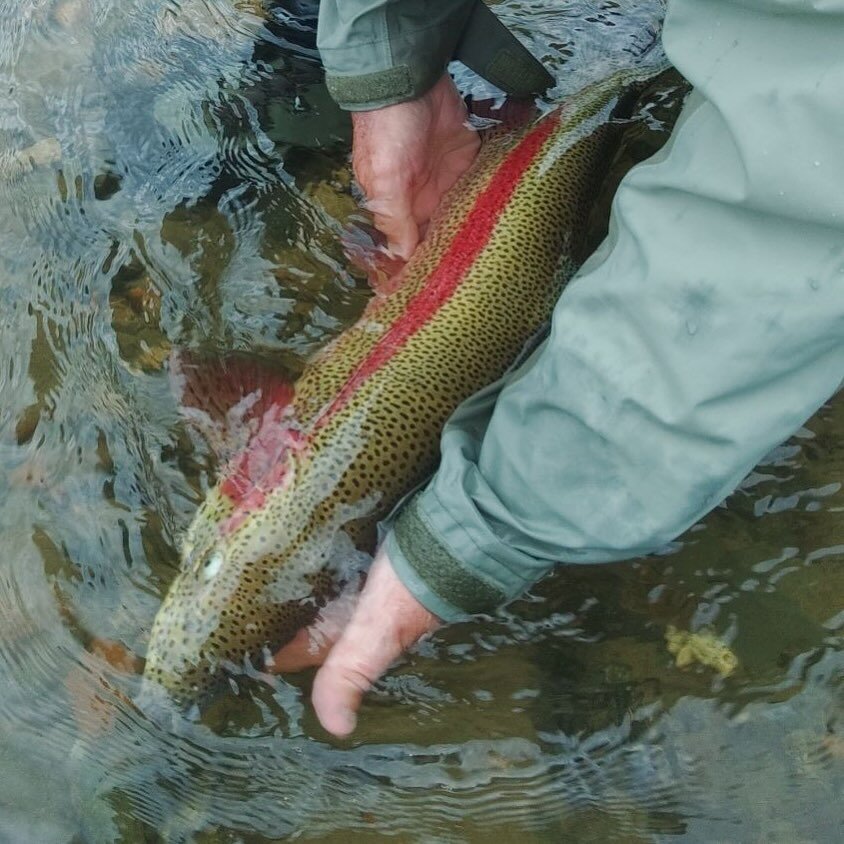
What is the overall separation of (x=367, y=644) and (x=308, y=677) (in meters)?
0.26

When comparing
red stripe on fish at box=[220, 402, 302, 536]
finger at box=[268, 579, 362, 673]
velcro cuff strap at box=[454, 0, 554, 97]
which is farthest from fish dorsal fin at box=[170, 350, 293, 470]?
velcro cuff strap at box=[454, 0, 554, 97]

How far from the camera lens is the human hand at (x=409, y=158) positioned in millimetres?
3256

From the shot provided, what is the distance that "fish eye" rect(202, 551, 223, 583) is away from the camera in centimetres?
251

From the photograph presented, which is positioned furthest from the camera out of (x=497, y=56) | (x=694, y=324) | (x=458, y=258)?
(x=497, y=56)

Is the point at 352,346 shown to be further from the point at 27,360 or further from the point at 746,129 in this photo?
the point at 746,129

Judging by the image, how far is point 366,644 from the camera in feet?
7.95

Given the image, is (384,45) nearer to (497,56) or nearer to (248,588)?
(497,56)

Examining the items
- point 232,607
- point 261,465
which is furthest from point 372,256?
point 232,607

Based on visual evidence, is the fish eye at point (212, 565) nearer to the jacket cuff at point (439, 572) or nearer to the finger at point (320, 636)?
the finger at point (320, 636)

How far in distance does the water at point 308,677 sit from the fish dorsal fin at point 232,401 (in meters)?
0.07

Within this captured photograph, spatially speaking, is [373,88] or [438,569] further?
[373,88]

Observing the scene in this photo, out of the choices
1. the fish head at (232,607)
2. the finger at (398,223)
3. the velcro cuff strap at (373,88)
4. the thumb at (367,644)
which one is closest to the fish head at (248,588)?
the fish head at (232,607)

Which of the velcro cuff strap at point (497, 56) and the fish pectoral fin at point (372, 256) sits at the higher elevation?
the velcro cuff strap at point (497, 56)

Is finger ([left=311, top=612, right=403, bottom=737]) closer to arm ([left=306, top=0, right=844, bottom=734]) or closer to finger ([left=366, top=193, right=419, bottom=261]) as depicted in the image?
arm ([left=306, top=0, right=844, bottom=734])
